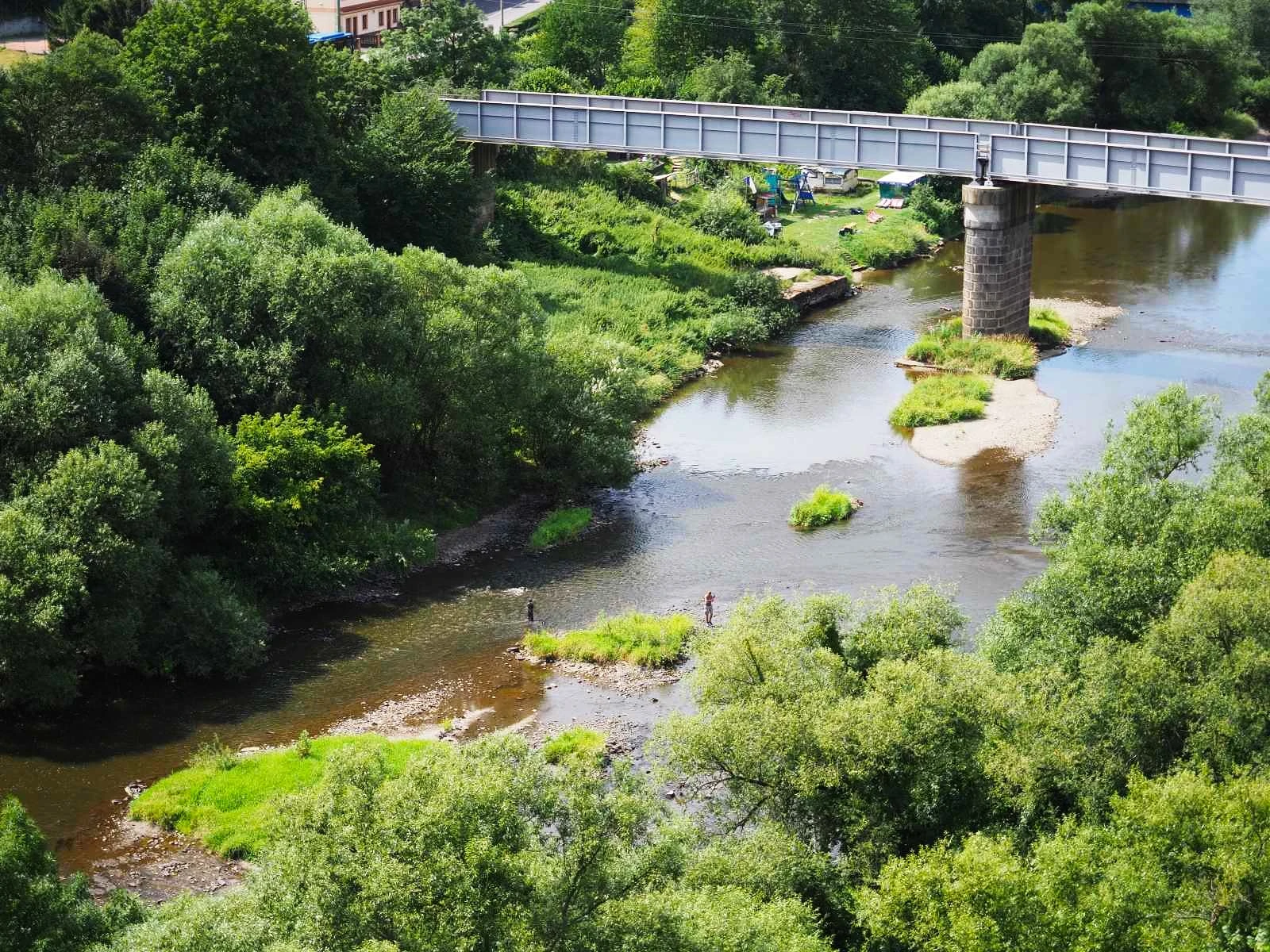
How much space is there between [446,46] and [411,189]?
20748mm

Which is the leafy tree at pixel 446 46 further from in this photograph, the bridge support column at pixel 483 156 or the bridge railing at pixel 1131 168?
the bridge railing at pixel 1131 168

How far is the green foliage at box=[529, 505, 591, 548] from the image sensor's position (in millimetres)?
59906

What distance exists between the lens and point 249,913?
28.6 meters

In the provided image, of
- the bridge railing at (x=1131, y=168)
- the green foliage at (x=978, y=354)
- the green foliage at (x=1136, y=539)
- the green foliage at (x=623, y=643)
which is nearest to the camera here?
the green foliage at (x=1136, y=539)

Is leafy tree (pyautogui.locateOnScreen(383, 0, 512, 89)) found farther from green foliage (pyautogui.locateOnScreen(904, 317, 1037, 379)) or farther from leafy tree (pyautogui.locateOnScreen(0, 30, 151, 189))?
green foliage (pyautogui.locateOnScreen(904, 317, 1037, 379))

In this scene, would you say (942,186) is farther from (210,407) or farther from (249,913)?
(249,913)

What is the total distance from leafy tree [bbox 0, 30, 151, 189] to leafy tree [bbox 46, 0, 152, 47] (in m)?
24.0

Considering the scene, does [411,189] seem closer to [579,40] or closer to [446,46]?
[446,46]

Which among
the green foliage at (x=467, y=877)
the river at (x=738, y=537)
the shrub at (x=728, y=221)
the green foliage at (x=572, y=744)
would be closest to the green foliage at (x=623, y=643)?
the river at (x=738, y=537)

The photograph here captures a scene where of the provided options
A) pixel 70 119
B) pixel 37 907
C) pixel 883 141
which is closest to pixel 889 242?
pixel 883 141

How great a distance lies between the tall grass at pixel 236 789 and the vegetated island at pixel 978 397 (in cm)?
2987

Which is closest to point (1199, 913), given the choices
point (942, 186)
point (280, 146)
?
point (280, 146)

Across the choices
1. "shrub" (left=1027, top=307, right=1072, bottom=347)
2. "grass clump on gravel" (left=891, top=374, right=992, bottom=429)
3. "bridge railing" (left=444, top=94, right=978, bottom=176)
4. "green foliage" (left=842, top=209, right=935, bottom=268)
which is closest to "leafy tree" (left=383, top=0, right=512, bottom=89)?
"bridge railing" (left=444, top=94, right=978, bottom=176)

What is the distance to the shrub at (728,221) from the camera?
9606cm
